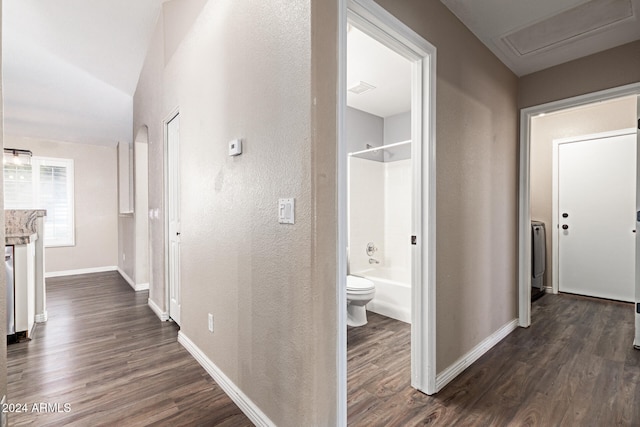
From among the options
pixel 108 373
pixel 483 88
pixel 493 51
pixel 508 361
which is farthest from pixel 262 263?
pixel 493 51

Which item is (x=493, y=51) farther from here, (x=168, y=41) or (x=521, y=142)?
(x=168, y=41)

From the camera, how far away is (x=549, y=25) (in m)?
2.21

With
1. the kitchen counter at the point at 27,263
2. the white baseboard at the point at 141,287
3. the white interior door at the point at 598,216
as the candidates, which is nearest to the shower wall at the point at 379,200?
the white interior door at the point at 598,216

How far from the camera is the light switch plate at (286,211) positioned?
1312 mm

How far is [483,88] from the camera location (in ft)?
7.81

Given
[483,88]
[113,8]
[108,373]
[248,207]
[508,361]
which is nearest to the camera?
[248,207]

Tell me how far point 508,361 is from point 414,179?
1580 mm

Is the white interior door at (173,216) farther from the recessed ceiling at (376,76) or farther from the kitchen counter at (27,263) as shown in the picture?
the recessed ceiling at (376,76)

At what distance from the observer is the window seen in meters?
5.04

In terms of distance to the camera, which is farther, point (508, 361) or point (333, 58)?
point (508, 361)

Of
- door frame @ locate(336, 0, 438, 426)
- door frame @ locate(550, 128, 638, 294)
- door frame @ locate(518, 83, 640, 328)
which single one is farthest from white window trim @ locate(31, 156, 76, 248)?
door frame @ locate(550, 128, 638, 294)

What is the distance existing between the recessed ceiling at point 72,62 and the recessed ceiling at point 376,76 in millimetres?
1993

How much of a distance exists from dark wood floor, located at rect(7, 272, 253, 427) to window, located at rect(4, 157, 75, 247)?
2.86 m

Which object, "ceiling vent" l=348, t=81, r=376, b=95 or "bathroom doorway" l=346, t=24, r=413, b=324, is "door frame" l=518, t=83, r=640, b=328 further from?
"ceiling vent" l=348, t=81, r=376, b=95
